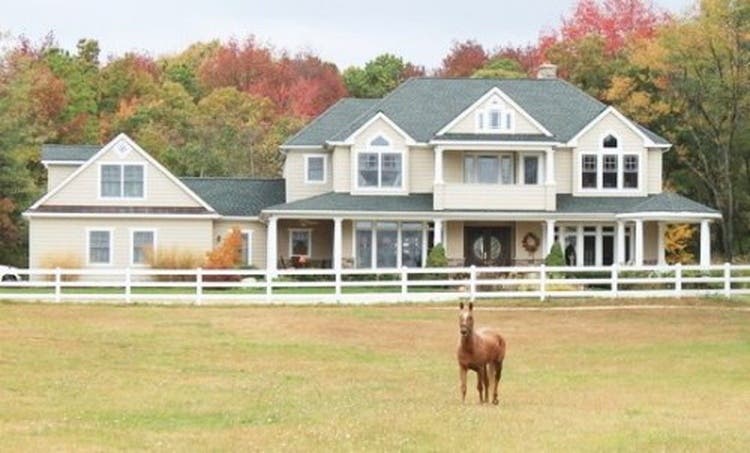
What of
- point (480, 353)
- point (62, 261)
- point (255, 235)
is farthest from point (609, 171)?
point (480, 353)

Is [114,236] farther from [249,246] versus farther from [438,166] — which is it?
[438,166]

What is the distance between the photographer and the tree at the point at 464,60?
98.3m

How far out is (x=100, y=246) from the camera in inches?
2076

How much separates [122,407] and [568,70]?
5487cm

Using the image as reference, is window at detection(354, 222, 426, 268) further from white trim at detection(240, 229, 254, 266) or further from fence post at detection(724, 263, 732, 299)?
fence post at detection(724, 263, 732, 299)

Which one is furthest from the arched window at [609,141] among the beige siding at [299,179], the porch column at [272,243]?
the porch column at [272,243]

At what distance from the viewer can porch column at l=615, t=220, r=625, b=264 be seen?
52.9m

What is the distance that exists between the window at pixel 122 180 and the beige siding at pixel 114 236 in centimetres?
→ 96

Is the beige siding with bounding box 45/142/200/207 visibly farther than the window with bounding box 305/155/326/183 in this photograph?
No

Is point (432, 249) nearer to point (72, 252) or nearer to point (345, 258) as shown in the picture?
point (345, 258)

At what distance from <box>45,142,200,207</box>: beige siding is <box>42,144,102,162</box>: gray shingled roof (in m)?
2.83

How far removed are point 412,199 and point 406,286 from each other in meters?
10.5

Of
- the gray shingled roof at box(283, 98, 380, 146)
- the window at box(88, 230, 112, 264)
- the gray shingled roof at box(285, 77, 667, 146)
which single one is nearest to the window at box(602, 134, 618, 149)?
the gray shingled roof at box(285, 77, 667, 146)

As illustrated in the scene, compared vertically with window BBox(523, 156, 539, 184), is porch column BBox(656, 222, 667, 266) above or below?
below
